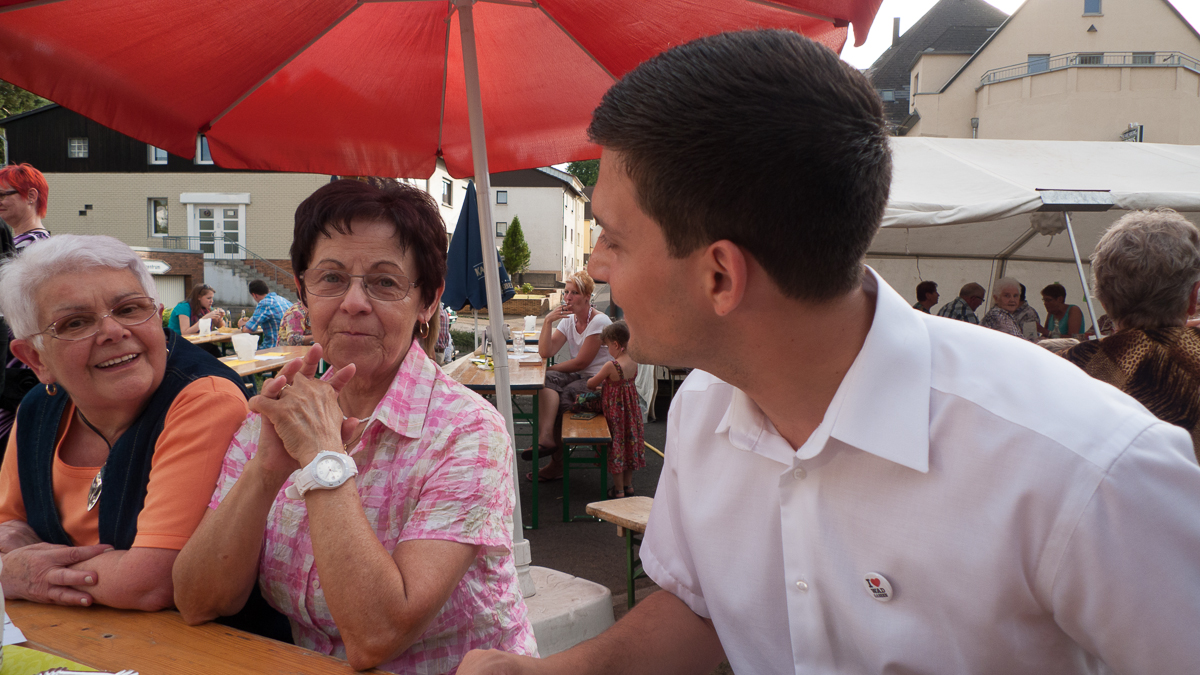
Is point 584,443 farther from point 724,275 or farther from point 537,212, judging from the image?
point 537,212

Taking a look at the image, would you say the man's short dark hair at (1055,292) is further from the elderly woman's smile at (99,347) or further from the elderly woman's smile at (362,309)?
the elderly woman's smile at (99,347)

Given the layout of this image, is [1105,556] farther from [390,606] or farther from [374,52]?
[374,52]

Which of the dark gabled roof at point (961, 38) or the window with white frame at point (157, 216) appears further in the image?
the dark gabled roof at point (961, 38)

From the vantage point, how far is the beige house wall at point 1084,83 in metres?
27.2

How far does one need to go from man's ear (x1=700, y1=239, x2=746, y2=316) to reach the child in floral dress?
5125 millimetres

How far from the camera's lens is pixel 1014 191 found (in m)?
7.18

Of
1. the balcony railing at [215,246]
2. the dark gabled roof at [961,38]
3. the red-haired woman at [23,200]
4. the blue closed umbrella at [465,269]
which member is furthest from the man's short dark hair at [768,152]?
the dark gabled roof at [961,38]

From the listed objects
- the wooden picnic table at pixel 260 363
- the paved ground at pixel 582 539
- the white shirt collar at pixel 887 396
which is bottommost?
the paved ground at pixel 582 539

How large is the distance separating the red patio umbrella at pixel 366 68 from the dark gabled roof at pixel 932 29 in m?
42.9

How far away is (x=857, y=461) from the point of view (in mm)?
1095

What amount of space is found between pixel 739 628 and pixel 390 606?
0.68 metres

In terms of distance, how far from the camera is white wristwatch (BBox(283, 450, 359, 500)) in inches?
57.4

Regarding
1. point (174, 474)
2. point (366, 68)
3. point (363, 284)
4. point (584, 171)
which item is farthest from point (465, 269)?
point (584, 171)

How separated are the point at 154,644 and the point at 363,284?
3.07 ft
